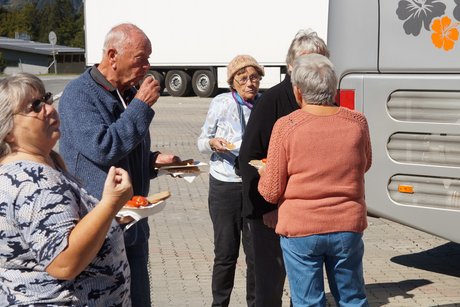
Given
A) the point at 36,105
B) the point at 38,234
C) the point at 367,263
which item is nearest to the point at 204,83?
the point at 367,263

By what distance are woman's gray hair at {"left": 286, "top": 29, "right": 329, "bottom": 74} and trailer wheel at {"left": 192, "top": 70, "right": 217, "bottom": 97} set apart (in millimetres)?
28802

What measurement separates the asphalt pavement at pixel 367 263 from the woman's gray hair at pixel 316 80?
8.84ft

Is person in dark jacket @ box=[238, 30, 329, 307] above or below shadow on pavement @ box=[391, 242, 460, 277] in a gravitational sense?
above

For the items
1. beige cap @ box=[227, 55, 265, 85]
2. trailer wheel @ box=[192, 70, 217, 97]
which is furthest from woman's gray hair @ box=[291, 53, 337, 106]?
trailer wheel @ box=[192, 70, 217, 97]

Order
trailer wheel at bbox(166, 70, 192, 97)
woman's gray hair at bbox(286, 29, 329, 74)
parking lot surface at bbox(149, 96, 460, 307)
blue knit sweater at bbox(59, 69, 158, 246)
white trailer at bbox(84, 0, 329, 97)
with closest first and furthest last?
blue knit sweater at bbox(59, 69, 158, 246)
woman's gray hair at bbox(286, 29, 329, 74)
parking lot surface at bbox(149, 96, 460, 307)
white trailer at bbox(84, 0, 329, 97)
trailer wheel at bbox(166, 70, 192, 97)

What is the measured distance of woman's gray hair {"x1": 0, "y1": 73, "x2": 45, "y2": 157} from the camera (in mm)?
3002

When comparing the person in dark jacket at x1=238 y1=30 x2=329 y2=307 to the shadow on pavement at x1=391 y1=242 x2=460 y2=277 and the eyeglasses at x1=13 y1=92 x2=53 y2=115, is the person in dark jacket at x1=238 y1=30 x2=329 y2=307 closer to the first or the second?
the eyeglasses at x1=13 y1=92 x2=53 y2=115

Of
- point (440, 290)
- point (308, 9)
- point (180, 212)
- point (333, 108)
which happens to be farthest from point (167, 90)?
point (333, 108)

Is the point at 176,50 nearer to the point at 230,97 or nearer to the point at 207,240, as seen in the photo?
the point at 207,240

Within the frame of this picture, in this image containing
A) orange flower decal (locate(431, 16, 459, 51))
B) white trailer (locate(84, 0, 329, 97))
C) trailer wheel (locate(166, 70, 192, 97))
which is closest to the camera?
orange flower decal (locate(431, 16, 459, 51))

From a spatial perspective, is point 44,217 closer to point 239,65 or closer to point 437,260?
point 239,65

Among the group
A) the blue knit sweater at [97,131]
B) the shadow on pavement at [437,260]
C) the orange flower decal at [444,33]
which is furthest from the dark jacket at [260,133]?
the shadow on pavement at [437,260]

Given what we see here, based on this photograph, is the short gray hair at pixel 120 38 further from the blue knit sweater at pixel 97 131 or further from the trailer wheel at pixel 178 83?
the trailer wheel at pixel 178 83

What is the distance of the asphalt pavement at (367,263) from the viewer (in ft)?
22.3
